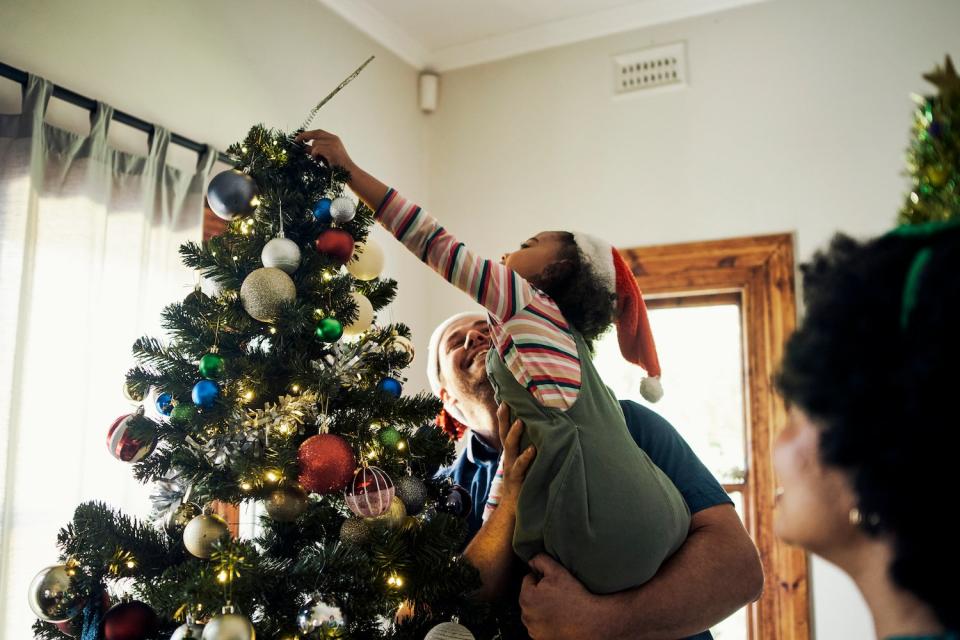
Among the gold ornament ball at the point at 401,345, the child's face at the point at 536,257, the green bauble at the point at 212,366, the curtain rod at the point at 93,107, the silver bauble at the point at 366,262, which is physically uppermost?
the curtain rod at the point at 93,107

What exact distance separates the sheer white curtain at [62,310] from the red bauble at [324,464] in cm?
91

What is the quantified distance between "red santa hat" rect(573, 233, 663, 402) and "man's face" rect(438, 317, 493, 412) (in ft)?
1.07

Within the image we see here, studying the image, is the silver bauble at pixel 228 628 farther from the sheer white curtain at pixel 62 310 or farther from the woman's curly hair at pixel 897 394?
the sheer white curtain at pixel 62 310

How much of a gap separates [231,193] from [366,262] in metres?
0.27

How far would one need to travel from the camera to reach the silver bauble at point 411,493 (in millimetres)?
1202

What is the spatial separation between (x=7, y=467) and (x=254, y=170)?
3.20 ft

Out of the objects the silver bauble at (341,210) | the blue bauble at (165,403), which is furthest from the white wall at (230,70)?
the silver bauble at (341,210)

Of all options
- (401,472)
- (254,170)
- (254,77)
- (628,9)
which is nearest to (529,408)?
(401,472)

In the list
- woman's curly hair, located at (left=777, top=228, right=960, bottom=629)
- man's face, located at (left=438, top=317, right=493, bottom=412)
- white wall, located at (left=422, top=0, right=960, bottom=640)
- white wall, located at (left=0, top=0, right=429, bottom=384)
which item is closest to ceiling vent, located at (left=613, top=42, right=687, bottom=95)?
white wall, located at (left=422, top=0, right=960, bottom=640)

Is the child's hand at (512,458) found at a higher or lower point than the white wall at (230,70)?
lower

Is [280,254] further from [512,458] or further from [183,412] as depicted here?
[512,458]

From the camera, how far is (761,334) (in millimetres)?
2734

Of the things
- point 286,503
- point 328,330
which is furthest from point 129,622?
point 328,330

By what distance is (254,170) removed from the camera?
122 cm
